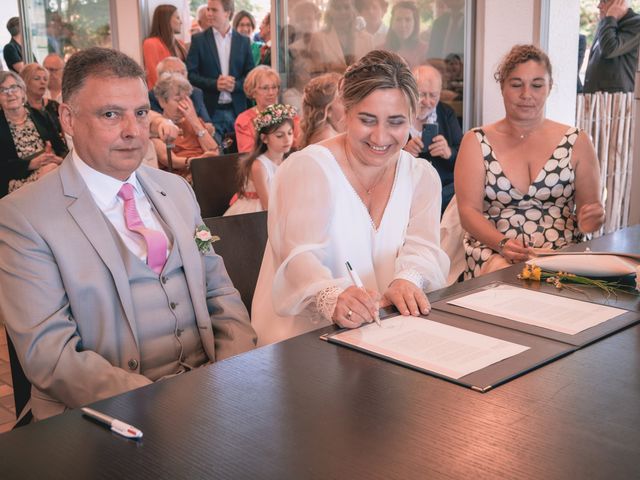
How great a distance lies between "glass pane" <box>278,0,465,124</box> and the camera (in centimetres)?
493

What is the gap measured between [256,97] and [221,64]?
1.45 metres

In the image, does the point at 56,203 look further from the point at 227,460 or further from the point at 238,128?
the point at 238,128

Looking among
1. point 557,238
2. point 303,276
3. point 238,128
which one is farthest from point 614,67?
point 303,276

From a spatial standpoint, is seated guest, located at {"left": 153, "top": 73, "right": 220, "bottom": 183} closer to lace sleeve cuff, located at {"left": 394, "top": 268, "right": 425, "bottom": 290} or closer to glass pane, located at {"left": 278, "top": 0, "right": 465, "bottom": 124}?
glass pane, located at {"left": 278, "top": 0, "right": 465, "bottom": 124}

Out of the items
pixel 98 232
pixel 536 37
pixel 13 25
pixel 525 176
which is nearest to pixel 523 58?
pixel 525 176

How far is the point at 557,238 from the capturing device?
3240 millimetres

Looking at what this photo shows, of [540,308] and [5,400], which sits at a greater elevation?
[540,308]

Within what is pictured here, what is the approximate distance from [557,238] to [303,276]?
1.51m

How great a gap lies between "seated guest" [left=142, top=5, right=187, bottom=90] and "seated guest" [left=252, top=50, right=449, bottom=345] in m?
4.97

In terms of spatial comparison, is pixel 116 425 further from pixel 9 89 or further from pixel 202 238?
pixel 9 89

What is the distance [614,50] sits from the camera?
172 inches

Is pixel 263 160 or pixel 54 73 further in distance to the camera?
pixel 54 73

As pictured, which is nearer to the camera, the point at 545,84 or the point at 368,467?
the point at 368,467

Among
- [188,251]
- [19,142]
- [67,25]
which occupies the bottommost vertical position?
[188,251]
